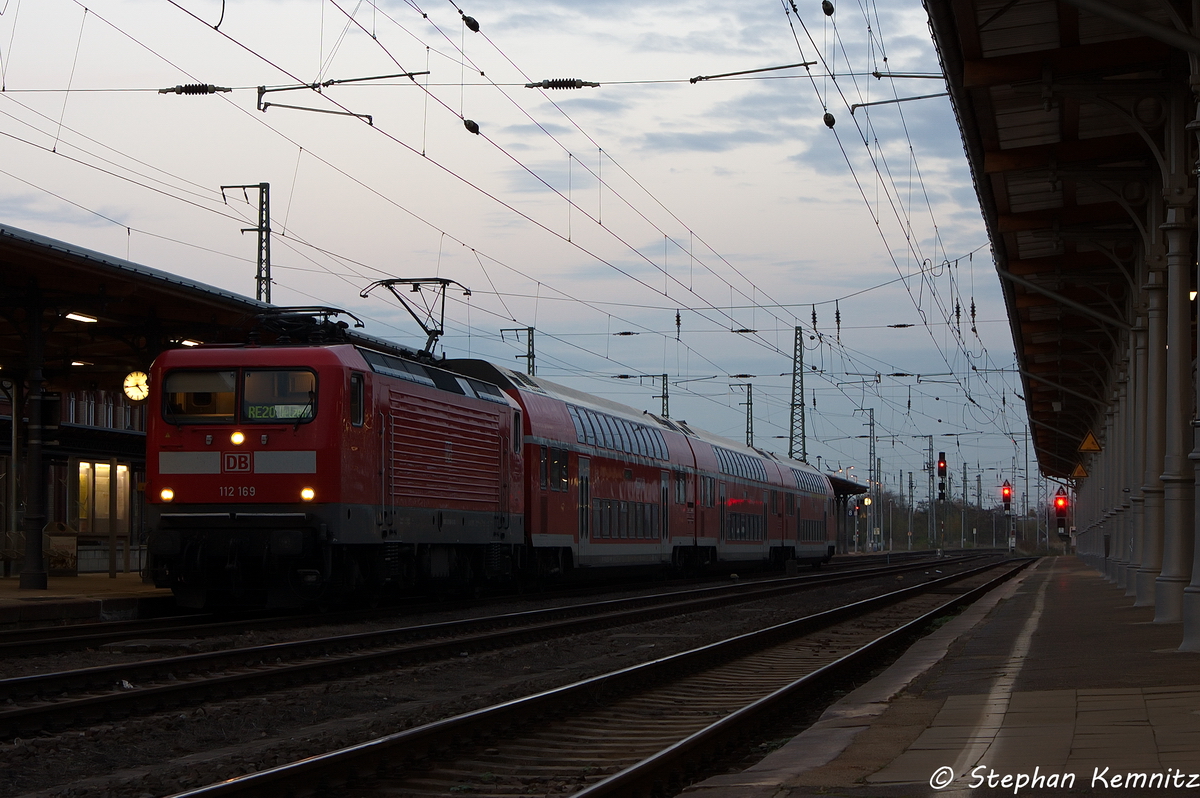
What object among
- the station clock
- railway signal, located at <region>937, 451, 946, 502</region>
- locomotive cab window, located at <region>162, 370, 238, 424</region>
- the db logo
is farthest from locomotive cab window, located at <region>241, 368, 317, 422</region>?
railway signal, located at <region>937, 451, 946, 502</region>

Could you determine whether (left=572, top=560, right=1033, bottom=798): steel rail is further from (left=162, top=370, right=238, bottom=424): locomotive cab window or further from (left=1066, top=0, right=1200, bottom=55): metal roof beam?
(left=162, top=370, right=238, bottom=424): locomotive cab window

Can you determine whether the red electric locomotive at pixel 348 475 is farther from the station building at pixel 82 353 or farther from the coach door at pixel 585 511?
the station building at pixel 82 353

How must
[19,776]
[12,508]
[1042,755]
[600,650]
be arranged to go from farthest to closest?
1. [12,508]
2. [600,650]
3. [19,776]
4. [1042,755]

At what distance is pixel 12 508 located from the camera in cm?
2986

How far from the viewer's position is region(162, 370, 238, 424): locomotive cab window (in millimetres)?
17016

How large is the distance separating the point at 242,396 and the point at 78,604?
3.48m

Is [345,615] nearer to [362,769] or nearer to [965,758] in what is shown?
[362,769]

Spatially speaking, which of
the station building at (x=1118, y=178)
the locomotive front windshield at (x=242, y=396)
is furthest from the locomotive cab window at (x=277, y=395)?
the station building at (x=1118, y=178)

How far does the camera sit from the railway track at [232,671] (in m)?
9.48

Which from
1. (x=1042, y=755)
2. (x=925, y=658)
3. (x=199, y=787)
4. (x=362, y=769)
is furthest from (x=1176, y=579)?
(x=199, y=787)

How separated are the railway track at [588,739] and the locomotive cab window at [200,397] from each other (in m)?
7.02

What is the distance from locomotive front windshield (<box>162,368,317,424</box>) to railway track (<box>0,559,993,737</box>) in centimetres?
336

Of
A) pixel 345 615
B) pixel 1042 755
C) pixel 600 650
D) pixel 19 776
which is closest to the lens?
pixel 1042 755

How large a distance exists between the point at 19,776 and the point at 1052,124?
49.6 ft
